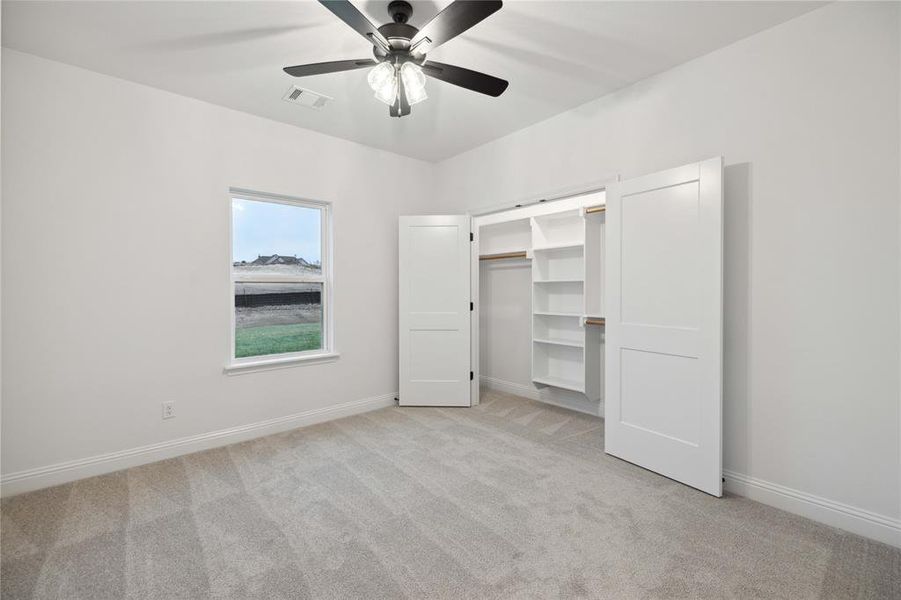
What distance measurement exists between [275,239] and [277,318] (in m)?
0.74

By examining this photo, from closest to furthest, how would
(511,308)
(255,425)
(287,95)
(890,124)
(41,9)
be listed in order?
(890,124)
(41,9)
(287,95)
(255,425)
(511,308)

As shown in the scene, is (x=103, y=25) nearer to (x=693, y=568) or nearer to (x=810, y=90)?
(x=810, y=90)

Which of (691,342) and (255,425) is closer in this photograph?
(691,342)

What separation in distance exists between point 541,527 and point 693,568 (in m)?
0.69

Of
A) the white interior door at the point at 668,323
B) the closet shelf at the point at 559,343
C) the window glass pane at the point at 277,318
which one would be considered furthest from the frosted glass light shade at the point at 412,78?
the closet shelf at the point at 559,343

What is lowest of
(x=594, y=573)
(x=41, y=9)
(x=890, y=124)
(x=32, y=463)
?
(x=594, y=573)

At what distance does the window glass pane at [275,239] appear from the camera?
3510 millimetres

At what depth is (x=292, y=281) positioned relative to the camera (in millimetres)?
3752

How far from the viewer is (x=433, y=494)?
2.45 m

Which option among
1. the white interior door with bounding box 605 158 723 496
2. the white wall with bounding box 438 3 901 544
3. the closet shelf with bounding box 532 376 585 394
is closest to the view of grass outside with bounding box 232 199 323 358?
the closet shelf with bounding box 532 376 585 394

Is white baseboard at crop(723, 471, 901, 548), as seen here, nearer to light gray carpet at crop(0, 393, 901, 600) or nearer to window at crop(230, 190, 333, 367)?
light gray carpet at crop(0, 393, 901, 600)

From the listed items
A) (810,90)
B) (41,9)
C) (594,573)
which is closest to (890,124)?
(810,90)

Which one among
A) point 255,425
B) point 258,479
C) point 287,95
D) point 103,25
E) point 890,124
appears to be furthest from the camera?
point 255,425

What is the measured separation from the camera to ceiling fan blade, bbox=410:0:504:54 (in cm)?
156
